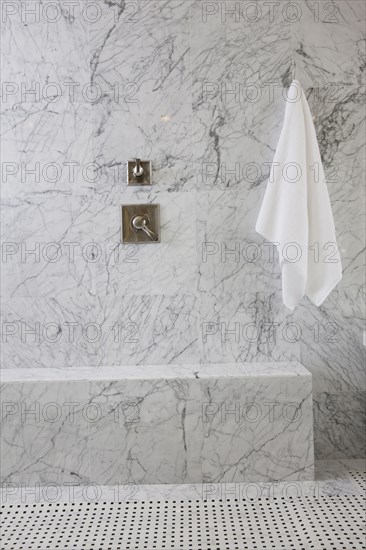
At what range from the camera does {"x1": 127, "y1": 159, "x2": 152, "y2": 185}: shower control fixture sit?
2561mm

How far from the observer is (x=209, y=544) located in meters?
1.97

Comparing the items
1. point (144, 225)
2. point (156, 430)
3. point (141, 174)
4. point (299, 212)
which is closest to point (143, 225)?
point (144, 225)

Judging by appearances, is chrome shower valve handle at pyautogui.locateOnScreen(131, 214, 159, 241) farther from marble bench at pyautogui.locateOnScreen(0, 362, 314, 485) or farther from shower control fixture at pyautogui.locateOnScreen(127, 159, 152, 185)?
marble bench at pyautogui.locateOnScreen(0, 362, 314, 485)

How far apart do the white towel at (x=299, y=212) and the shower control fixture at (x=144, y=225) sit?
0.48m

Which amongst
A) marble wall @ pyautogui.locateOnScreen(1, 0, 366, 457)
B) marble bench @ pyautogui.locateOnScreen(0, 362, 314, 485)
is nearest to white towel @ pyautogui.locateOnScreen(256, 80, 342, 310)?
marble wall @ pyautogui.locateOnScreen(1, 0, 366, 457)

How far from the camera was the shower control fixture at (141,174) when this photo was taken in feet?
8.40

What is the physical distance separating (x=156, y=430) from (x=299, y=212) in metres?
1.14

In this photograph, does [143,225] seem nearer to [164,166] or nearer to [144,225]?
[144,225]

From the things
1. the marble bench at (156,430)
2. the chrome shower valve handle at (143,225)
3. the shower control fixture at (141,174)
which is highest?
the shower control fixture at (141,174)

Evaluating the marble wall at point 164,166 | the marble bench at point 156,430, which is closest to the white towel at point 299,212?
the marble wall at point 164,166

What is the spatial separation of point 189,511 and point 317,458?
78 cm

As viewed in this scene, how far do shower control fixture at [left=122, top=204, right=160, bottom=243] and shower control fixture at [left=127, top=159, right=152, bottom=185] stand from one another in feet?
0.37

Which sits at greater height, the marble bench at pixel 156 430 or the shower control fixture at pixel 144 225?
the shower control fixture at pixel 144 225

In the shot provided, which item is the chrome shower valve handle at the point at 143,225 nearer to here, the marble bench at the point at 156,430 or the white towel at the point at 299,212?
the white towel at the point at 299,212
